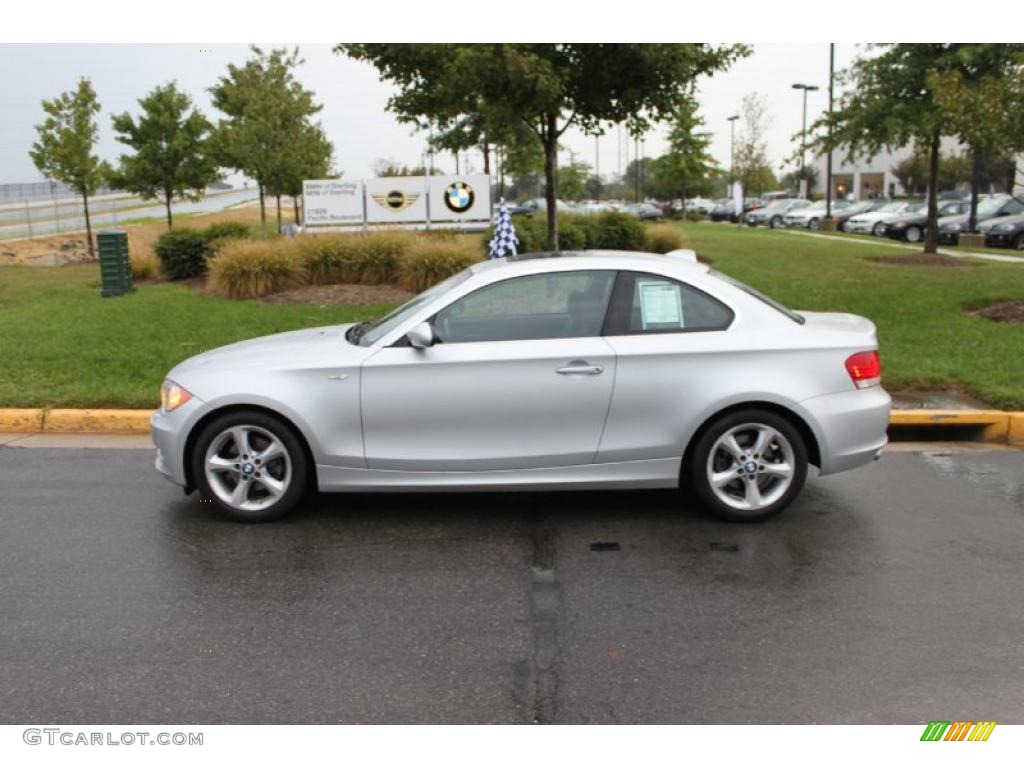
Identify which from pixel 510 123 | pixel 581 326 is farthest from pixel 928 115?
pixel 581 326

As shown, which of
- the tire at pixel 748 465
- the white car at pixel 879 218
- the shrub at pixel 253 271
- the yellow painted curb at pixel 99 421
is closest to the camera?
the tire at pixel 748 465

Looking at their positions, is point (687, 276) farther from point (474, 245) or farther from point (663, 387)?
point (474, 245)

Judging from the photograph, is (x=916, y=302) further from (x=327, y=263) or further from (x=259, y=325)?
(x=327, y=263)

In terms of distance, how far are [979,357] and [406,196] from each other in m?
15.7

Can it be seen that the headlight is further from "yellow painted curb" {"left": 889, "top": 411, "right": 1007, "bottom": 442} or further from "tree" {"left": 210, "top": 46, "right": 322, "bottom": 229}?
"tree" {"left": 210, "top": 46, "right": 322, "bottom": 229}

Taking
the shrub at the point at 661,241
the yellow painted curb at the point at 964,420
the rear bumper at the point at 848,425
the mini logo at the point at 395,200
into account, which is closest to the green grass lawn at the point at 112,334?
the rear bumper at the point at 848,425

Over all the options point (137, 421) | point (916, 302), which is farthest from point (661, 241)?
point (137, 421)

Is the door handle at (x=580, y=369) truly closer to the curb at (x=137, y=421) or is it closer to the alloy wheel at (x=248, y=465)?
the alloy wheel at (x=248, y=465)

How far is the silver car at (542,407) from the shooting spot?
212 inches

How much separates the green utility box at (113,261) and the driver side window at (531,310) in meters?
10.4

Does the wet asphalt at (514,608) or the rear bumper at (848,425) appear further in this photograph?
the rear bumper at (848,425)

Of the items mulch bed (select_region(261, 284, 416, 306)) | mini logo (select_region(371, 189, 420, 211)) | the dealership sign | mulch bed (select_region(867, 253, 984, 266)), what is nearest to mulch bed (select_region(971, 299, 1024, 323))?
mulch bed (select_region(867, 253, 984, 266))

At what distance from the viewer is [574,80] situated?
13.2 meters

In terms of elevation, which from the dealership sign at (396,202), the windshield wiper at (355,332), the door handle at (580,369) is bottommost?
the door handle at (580,369)
